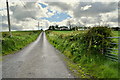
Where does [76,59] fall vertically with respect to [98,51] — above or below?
below

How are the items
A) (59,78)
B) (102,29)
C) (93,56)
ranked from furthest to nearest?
(102,29) → (93,56) → (59,78)

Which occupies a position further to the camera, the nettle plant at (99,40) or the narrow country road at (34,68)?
the nettle plant at (99,40)

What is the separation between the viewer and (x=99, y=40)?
8016 mm

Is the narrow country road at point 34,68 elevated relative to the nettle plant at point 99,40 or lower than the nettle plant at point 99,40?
lower

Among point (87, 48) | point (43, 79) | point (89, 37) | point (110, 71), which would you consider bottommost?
point (43, 79)

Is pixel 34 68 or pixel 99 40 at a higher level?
pixel 99 40

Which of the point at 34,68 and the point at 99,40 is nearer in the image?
the point at 34,68

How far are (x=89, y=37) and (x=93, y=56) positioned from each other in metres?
1.50

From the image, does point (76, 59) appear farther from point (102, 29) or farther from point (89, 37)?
point (102, 29)

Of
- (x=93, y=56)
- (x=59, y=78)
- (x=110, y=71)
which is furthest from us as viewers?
(x=93, y=56)

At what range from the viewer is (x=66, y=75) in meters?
6.02

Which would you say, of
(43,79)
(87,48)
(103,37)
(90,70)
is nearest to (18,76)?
(43,79)

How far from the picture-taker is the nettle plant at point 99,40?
25.4 ft

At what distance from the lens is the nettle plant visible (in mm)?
7730
